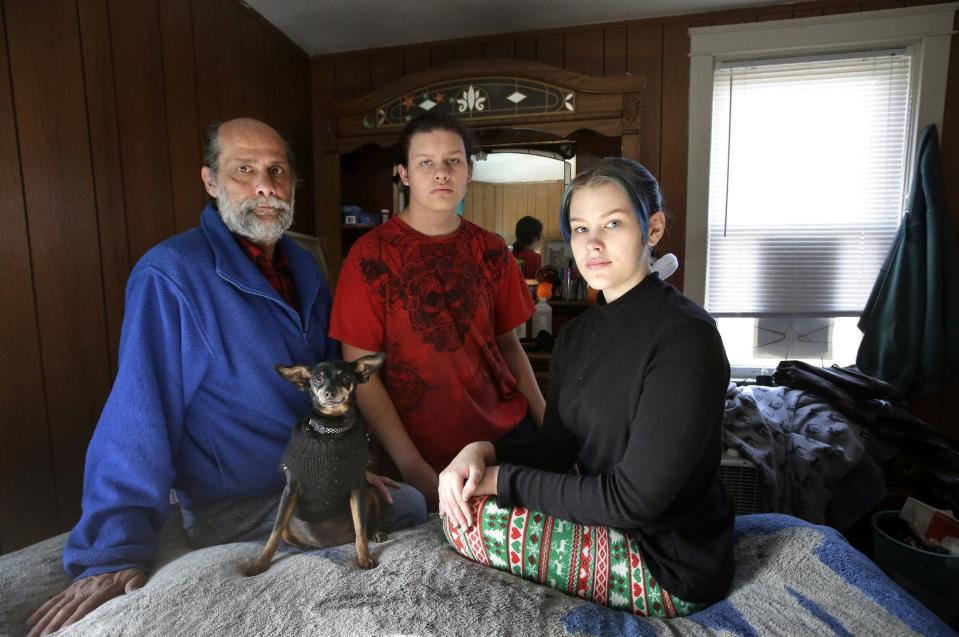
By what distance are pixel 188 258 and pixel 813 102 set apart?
2903 millimetres

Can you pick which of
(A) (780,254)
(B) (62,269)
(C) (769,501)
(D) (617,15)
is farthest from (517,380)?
(D) (617,15)

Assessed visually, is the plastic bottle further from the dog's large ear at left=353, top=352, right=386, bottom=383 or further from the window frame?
the dog's large ear at left=353, top=352, right=386, bottom=383

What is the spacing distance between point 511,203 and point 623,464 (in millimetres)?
2039

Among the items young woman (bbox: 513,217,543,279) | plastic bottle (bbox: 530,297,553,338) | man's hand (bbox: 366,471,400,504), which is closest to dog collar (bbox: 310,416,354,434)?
man's hand (bbox: 366,471,400,504)

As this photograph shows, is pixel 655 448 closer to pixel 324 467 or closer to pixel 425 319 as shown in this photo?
pixel 324 467

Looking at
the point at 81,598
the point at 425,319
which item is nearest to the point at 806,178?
the point at 425,319

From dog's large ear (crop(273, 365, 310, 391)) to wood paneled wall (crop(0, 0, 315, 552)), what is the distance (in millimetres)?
1212

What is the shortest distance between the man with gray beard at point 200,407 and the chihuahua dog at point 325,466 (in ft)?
0.36

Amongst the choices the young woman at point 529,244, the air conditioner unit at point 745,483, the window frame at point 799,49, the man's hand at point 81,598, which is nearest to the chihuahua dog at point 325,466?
the man's hand at point 81,598

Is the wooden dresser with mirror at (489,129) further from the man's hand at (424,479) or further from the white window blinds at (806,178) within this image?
the man's hand at (424,479)

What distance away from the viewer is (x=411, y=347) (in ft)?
4.37

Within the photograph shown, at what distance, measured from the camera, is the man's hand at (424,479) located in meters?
1.27

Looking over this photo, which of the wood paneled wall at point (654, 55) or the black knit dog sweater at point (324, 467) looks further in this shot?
the wood paneled wall at point (654, 55)

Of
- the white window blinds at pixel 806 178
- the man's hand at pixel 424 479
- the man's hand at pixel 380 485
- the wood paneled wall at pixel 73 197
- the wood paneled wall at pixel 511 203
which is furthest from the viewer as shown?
the wood paneled wall at pixel 511 203
